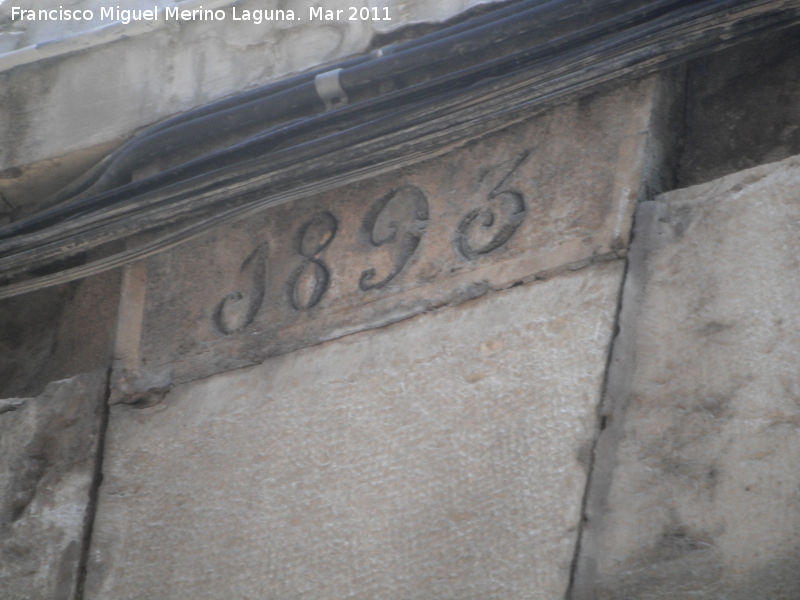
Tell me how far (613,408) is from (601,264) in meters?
0.27

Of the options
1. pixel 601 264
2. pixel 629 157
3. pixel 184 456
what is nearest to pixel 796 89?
pixel 629 157

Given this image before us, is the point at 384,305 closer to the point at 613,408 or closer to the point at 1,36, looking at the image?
the point at 613,408

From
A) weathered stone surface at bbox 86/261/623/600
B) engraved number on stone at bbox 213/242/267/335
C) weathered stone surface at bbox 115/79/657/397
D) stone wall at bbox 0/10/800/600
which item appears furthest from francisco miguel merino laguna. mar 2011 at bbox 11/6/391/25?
weathered stone surface at bbox 86/261/623/600

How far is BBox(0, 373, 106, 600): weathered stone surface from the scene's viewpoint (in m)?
2.03

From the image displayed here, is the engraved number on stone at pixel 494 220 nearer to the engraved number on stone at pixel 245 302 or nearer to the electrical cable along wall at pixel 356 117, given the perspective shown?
the electrical cable along wall at pixel 356 117

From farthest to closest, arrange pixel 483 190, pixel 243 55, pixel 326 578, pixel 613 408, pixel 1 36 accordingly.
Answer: pixel 1 36, pixel 243 55, pixel 483 190, pixel 326 578, pixel 613 408

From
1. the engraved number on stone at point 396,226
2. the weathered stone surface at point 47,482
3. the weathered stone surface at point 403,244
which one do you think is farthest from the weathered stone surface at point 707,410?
the weathered stone surface at point 47,482

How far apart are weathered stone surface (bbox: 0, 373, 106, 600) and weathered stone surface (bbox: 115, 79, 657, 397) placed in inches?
4.9

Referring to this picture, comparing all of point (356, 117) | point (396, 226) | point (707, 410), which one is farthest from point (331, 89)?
point (707, 410)

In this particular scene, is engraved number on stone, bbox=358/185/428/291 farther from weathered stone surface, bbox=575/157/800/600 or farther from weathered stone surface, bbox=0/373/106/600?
weathered stone surface, bbox=0/373/106/600

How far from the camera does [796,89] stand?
186cm

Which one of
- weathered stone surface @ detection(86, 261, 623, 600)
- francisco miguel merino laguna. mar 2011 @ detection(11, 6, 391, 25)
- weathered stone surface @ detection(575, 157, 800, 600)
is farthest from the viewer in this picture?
francisco miguel merino laguna. mar 2011 @ detection(11, 6, 391, 25)

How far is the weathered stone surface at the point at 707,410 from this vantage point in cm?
147

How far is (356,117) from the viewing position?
6.56 ft
